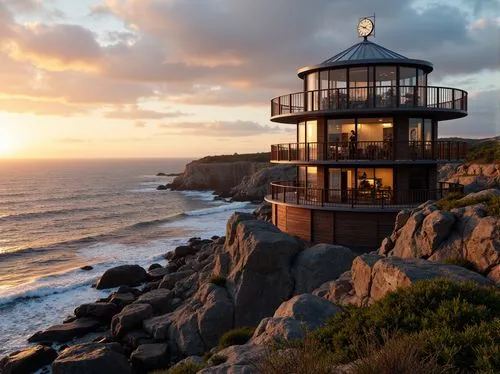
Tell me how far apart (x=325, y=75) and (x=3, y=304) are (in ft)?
86.1

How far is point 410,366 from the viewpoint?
6.25m

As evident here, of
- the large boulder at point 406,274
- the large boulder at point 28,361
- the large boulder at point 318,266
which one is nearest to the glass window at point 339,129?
the large boulder at point 318,266

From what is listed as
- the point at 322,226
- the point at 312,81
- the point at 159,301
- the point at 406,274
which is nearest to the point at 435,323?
the point at 406,274

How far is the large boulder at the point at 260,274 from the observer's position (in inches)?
786

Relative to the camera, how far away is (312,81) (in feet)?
97.5

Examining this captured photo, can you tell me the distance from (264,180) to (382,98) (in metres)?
57.3

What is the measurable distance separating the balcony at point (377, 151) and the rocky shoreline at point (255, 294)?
596 cm

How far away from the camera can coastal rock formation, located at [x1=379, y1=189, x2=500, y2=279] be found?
14617 millimetres

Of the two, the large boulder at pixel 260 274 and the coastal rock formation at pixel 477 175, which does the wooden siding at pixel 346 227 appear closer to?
the large boulder at pixel 260 274

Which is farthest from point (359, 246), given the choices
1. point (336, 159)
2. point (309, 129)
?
point (309, 129)

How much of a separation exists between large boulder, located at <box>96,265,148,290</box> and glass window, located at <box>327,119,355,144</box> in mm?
16771

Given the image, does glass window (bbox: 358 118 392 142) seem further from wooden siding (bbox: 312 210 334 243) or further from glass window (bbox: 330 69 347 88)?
wooden siding (bbox: 312 210 334 243)

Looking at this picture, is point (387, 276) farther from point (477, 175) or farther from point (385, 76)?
point (477, 175)

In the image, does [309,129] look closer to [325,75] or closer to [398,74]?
[325,75]
